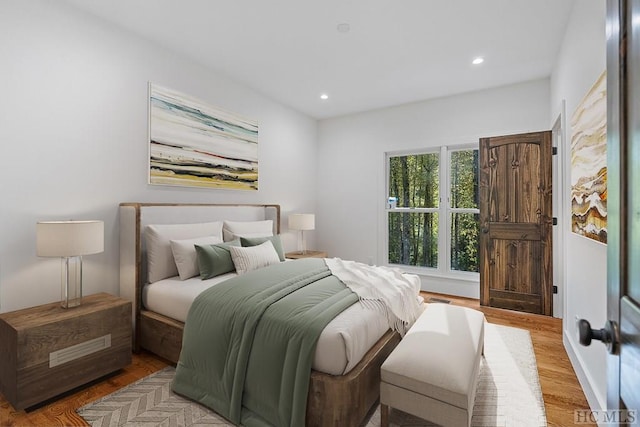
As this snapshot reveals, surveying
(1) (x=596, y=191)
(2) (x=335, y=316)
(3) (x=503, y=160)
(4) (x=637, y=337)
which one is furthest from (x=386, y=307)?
(3) (x=503, y=160)

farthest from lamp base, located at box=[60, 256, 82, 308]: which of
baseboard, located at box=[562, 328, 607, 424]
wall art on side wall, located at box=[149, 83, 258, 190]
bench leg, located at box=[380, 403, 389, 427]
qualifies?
baseboard, located at box=[562, 328, 607, 424]

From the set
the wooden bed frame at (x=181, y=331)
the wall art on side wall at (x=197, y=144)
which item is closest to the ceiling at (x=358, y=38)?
the wall art on side wall at (x=197, y=144)

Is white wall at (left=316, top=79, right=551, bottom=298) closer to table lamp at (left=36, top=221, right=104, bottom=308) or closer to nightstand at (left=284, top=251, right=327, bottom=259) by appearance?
nightstand at (left=284, top=251, right=327, bottom=259)

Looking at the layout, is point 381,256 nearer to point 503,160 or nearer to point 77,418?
point 503,160

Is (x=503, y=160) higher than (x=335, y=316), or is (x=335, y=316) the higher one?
(x=503, y=160)

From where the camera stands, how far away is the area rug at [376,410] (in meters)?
1.78

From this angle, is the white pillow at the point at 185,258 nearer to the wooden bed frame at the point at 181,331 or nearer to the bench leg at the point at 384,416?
the wooden bed frame at the point at 181,331

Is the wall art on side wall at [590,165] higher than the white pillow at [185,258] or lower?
higher

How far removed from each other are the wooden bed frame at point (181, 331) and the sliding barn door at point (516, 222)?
2313 millimetres

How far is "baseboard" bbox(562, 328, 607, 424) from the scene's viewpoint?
180cm

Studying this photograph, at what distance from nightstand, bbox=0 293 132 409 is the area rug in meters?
0.25

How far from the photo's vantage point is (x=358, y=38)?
285 cm

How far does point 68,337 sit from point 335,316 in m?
1.74

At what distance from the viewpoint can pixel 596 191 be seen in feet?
5.76
